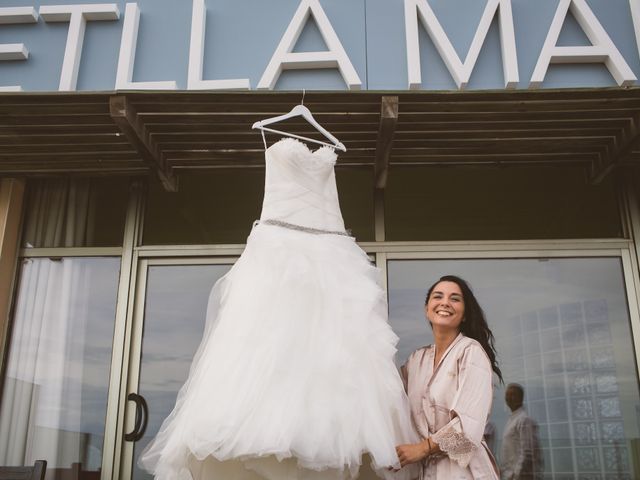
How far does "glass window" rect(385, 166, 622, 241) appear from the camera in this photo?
393cm

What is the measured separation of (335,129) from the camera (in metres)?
3.40

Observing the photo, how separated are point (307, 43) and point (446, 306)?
188cm

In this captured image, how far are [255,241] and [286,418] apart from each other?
0.90 metres

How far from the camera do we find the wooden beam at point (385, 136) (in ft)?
9.91

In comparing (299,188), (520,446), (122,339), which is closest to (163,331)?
(122,339)

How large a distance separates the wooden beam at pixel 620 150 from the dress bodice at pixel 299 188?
1.58 m

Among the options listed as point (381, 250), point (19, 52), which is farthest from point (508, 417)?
point (19, 52)

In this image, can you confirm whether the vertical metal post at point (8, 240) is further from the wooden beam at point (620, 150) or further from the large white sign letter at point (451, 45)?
the wooden beam at point (620, 150)

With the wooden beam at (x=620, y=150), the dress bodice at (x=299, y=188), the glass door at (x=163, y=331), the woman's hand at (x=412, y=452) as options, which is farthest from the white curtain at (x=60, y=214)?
the wooden beam at (x=620, y=150)

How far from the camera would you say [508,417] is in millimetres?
3764

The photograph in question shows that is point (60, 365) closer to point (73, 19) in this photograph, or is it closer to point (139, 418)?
point (139, 418)

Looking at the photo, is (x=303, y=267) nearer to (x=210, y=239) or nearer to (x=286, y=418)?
(x=286, y=418)

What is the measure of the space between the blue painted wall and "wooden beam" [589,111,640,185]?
417mm

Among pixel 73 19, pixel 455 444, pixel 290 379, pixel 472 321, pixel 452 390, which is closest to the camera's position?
pixel 290 379
